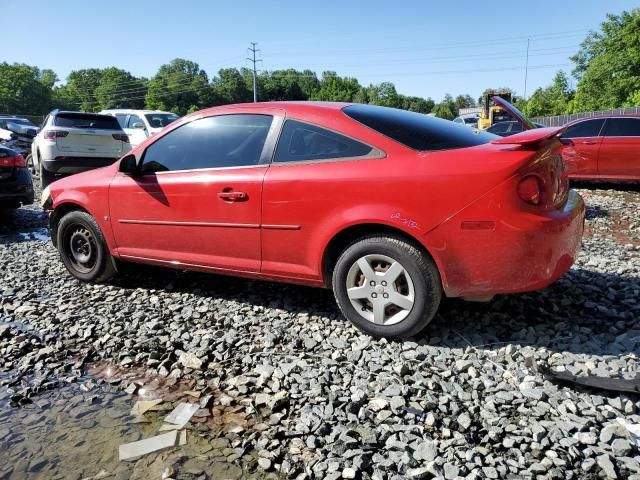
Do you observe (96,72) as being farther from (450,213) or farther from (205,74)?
(450,213)

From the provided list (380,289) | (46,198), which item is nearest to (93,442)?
(380,289)

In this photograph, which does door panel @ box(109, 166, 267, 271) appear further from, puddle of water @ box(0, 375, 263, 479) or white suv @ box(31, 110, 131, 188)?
white suv @ box(31, 110, 131, 188)

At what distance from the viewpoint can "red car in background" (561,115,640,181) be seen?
9.55 m

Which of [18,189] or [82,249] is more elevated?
[18,189]

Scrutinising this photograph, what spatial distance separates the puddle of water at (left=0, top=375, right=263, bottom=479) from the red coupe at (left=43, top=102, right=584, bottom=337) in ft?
4.41

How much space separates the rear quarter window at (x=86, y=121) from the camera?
1132 cm

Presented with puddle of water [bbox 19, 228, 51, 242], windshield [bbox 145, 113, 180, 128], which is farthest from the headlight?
windshield [bbox 145, 113, 180, 128]

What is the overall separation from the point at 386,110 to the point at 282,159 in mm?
978

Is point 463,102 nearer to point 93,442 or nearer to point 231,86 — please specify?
point 231,86

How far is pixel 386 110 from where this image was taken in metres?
4.05

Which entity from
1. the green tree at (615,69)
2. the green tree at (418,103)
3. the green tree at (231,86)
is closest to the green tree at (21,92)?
the green tree at (231,86)

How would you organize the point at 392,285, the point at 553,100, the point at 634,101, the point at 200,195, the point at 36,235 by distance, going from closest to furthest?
the point at 392,285
the point at 200,195
the point at 36,235
the point at 634,101
the point at 553,100

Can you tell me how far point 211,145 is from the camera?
4102 mm

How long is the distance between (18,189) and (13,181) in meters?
0.14
